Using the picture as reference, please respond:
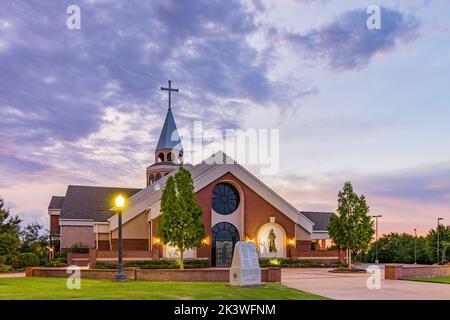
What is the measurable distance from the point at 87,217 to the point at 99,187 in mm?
6717

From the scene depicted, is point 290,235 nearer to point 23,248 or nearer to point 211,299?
point 23,248

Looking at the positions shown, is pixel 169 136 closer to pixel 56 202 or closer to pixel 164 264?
pixel 56 202

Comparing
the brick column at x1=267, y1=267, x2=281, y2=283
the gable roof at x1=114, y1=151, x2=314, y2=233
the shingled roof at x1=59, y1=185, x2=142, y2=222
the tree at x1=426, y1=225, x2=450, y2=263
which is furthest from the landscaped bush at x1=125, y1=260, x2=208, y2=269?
the tree at x1=426, y1=225, x2=450, y2=263

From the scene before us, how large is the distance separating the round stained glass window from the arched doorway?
4.24 ft

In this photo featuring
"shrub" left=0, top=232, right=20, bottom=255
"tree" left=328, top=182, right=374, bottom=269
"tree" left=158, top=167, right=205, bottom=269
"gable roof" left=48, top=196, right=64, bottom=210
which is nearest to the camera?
"shrub" left=0, top=232, right=20, bottom=255

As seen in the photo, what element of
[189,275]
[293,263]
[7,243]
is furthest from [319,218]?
[189,275]

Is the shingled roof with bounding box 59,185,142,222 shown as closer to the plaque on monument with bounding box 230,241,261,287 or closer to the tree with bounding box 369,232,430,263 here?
the tree with bounding box 369,232,430,263

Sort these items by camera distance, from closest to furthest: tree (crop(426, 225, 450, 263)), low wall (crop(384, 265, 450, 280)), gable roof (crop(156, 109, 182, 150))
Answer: low wall (crop(384, 265, 450, 280)) → tree (crop(426, 225, 450, 263)) → gable roof (crop(156, 109, 182, 150))

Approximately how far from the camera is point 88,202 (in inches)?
2381

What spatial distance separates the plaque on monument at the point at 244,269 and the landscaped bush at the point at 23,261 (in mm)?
21400

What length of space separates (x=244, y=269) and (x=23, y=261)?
22.7 metres

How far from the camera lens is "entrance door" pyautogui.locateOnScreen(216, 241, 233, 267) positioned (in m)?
42.4
